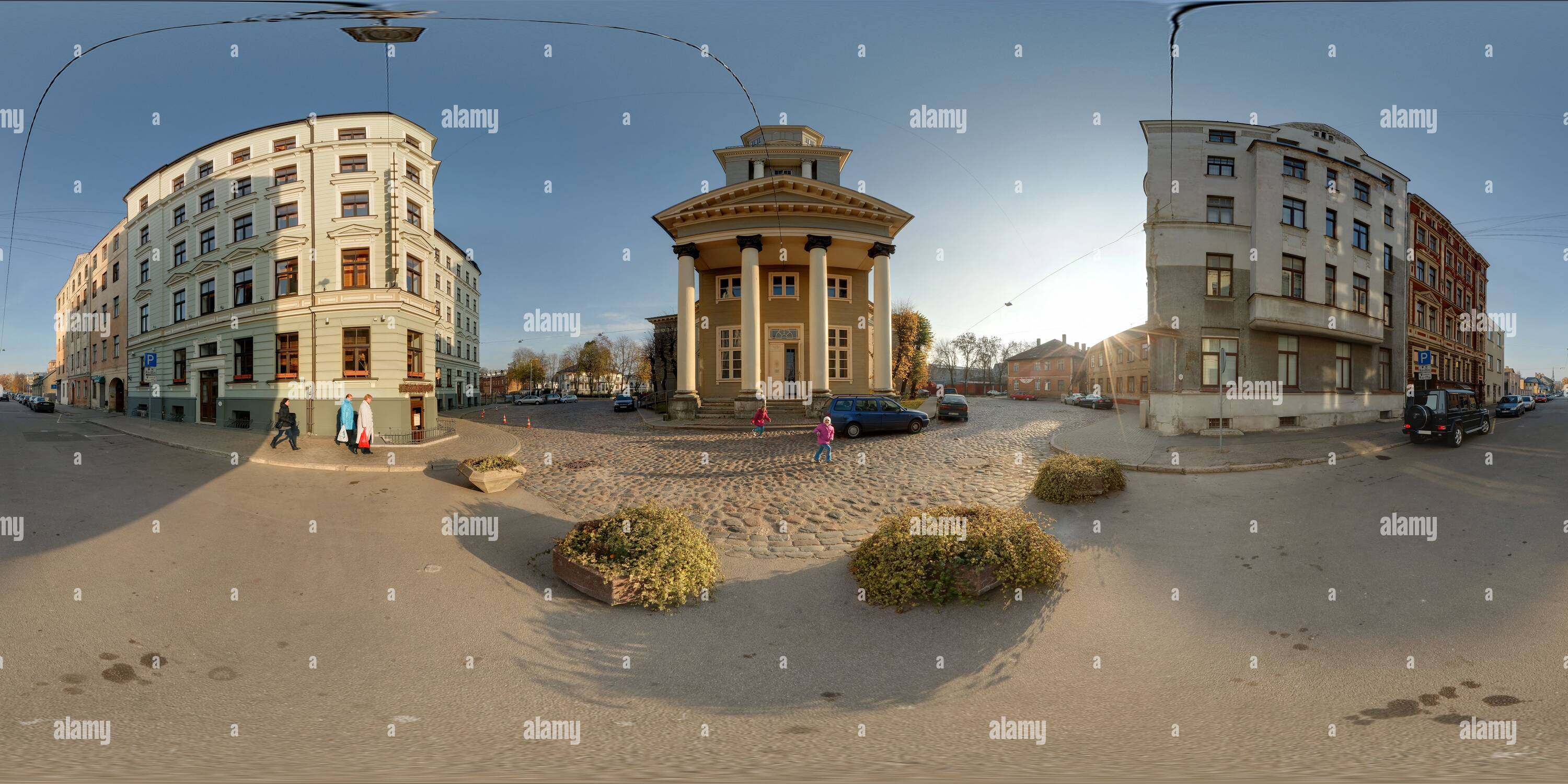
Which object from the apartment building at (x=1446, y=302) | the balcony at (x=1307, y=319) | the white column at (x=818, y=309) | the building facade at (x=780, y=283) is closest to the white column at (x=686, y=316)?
the building facade at (x=780, y=283)

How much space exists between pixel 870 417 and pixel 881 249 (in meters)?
10.5

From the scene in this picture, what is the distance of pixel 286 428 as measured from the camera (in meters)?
11.3

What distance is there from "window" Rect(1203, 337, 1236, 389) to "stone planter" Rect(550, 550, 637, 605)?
10547 millimetres

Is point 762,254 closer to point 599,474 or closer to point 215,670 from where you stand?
point 599,474

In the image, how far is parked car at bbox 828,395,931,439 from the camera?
17.4 meters

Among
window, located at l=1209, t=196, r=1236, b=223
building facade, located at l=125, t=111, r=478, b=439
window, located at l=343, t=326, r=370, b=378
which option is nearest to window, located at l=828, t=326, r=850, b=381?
building facade, located at l=125, t=111, r=478, b=439

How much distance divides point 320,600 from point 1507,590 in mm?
10673

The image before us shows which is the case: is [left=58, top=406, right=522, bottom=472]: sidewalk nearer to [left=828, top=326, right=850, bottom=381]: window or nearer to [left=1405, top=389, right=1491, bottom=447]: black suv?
[left=828, top=326, right=850, bottom=381]: window

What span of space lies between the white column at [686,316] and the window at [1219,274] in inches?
747

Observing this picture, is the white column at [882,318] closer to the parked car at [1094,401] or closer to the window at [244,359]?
the parked car at [1094,401]

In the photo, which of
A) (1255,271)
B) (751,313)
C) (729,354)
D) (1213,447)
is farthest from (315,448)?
(1255,271)

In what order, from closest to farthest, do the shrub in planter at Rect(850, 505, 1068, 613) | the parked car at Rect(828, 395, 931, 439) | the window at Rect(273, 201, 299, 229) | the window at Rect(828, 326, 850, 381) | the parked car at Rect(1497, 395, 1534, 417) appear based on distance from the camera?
the shrub in planter at Rect(850, 505, 1068, 613) → the window at Rect(273, 201, 299, 229) → the parked car at Rect(828, 395, 931, 439) → the parked car at Rect(1497, 395, 1534, 417) → the window at Rect(828, 326, 850, 381)

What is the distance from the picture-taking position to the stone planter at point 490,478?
791 centimetres

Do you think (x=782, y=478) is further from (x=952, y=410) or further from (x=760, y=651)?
(x=952, y=410)
